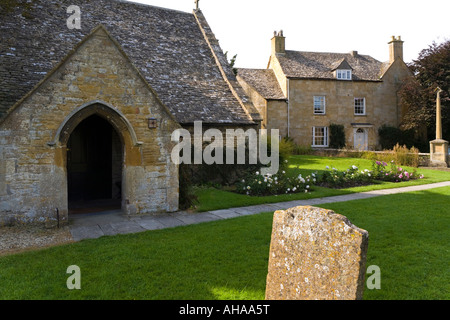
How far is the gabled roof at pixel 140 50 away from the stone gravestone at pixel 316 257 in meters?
8.29

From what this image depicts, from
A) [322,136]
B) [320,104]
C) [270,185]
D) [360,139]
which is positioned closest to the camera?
[270,185]

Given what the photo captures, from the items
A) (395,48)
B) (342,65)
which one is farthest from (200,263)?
(395,48)

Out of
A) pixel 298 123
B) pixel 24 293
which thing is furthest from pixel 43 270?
pixel 298 123

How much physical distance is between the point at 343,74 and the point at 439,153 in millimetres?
13782

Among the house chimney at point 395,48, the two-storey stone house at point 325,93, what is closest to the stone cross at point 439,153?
the two-storey stone house at point 325,93

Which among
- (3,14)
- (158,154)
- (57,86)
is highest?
(3,14)

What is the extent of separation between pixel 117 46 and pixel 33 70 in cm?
341

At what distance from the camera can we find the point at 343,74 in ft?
103

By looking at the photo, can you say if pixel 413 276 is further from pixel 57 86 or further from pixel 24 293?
pixel 57 86

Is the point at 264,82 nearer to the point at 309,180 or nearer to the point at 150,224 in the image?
the point at 309,180

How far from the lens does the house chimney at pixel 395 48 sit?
107 feet

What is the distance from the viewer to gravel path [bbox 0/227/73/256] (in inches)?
261
